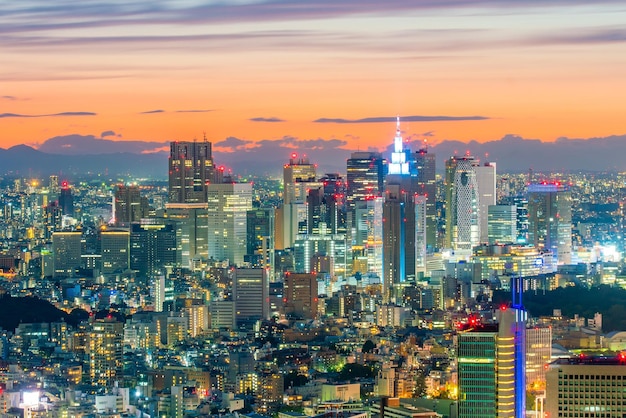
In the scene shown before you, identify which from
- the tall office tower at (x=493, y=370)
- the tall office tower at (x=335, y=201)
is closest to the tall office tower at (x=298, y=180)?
the tall office tower at (x=335, y=201)

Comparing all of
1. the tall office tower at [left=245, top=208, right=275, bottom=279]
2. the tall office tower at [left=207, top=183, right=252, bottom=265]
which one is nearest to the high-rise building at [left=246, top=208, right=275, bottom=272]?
the tall office tower at [left=245, top=208, right=275, bottom=279]

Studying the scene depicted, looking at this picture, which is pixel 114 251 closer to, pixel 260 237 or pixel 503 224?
pixel 260 237

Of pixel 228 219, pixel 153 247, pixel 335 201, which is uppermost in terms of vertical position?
pixel 335 201

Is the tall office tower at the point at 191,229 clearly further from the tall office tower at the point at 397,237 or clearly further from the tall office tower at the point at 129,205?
the tall office tower at the point at 397,237

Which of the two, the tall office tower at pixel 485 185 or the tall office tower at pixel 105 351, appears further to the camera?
the tall office tower at pixel 485 185

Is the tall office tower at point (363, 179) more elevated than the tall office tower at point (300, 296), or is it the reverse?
the tall office tower at point (363, 179)

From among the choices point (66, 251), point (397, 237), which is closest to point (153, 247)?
point (66, 251)

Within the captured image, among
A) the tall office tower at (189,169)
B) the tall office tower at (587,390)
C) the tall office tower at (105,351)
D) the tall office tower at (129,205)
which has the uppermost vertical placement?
the tall office tower at (189,169)
